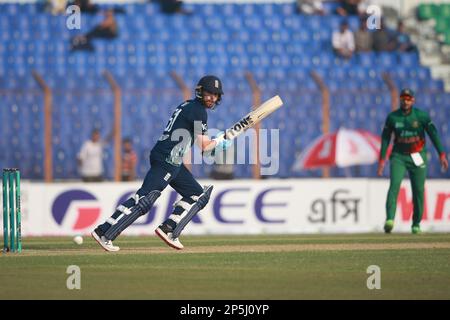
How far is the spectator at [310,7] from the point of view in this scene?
27.2 metres

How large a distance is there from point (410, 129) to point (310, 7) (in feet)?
32.9

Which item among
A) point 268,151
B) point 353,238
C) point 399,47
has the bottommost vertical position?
point 353,238

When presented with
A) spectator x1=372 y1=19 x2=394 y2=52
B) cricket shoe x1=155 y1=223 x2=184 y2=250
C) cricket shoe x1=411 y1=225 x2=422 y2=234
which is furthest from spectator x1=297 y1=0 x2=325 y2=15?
cricket shoe x1=155 y1=223 x2=184 y2=250

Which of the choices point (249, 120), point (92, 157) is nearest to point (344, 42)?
point (92, 157)

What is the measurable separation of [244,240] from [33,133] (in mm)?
7725

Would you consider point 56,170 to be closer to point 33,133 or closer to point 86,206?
point 33,133

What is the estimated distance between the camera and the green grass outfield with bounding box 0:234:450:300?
10.1m

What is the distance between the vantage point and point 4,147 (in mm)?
23000

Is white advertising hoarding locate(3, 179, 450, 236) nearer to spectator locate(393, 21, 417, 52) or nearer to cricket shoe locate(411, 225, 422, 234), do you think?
cricket shoe locate(411, 225, 422, 234)

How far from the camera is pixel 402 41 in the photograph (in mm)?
27141

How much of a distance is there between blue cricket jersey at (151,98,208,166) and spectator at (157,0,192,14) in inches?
545

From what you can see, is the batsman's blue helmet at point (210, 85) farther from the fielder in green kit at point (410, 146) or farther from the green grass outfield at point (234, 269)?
the fielder in green kit at point (410, 146)

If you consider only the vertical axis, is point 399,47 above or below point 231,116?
above
